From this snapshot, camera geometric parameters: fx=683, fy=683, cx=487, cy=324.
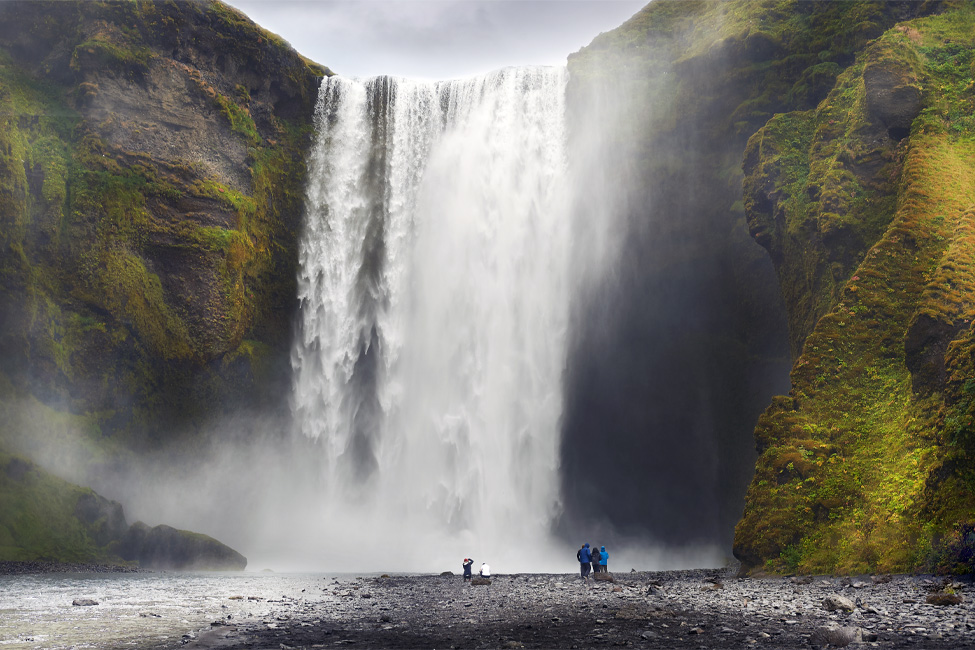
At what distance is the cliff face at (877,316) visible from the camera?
15.0m

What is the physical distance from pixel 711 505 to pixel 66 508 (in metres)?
27.6

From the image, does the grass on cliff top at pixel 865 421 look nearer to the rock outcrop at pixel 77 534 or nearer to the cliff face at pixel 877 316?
the cliff face at pixel 877 316

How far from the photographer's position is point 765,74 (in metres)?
33.1

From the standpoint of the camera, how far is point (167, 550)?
2711 centimetres

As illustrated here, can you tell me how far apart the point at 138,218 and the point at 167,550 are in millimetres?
15807

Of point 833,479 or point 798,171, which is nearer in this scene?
point 833,479

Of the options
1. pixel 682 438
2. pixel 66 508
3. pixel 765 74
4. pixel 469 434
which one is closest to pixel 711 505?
pixel 682 438

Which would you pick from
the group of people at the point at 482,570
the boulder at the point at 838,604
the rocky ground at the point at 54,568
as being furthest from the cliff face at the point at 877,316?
the rocky ground at the point at 54,568

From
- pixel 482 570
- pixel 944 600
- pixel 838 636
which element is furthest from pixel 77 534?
pixel 944 600

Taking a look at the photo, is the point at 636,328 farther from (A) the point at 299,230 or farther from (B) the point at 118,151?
(B) the point at 118,151

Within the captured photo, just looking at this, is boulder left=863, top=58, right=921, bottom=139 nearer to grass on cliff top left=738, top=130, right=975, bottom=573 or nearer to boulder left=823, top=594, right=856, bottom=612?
grass on cliff top left=738, top=130, right=975, bottom=573

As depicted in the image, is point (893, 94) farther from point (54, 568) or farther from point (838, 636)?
point (54, 568)

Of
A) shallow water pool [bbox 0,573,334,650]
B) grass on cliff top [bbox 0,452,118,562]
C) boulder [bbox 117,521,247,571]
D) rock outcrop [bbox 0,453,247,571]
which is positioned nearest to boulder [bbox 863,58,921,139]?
shallow water pool [bbox 0,573,334,650]

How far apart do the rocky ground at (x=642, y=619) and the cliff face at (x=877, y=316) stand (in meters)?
2.05
